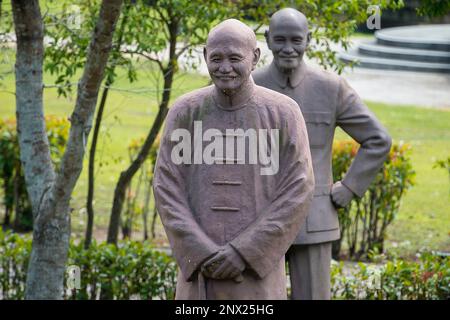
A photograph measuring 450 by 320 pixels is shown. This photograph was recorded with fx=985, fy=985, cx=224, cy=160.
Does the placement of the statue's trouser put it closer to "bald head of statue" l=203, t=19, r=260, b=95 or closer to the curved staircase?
"bald head of statue" l=203, t=19, r=260, b=95

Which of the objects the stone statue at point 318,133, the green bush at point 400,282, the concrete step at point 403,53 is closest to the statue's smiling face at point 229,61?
the stone statue at point 318,133

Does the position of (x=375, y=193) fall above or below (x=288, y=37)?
below

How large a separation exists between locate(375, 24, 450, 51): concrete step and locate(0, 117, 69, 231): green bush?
14.8 meters

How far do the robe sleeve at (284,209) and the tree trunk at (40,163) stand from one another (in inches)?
78.2

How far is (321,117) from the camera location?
588 cm

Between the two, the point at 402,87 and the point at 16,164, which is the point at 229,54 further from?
the point at 402,87

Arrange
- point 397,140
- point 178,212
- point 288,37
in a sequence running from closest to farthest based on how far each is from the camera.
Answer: point 178,212 → point 288,37 → point 397,140

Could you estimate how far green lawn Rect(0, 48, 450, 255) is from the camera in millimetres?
10359

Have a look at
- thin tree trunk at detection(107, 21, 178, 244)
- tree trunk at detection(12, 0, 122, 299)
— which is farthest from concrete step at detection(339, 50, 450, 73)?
tree trunk at detection(12, 0, 122, 299)

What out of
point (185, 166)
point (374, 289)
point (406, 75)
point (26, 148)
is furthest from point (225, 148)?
point (406, 75)

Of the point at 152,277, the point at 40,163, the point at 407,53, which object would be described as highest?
the point at 407,53

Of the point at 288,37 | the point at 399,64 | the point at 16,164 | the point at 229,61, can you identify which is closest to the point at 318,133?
the point at 288,37

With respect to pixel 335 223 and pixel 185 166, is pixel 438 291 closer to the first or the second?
pixel 335 223

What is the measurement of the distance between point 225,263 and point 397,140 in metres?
11.0
